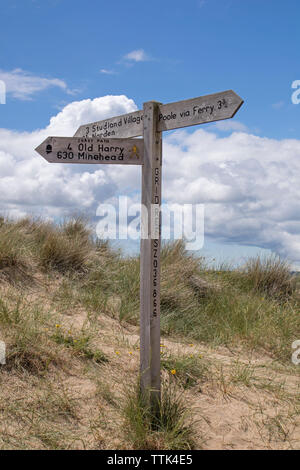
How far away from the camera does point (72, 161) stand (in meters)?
4.51

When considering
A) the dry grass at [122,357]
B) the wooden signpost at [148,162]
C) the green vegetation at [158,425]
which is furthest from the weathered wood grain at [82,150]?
the green vegetation at [158,425]

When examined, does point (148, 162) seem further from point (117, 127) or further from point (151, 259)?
point (151, 259)

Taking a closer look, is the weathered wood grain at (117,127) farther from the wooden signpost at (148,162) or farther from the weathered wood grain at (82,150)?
the weathered wood grain at (82,150)

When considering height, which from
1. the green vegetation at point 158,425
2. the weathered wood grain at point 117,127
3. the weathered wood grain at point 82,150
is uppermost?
the weathered wood grain at point 117,127

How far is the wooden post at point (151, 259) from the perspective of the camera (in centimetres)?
442

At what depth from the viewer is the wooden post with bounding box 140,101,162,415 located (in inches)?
174

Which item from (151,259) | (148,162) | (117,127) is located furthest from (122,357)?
(117,127)

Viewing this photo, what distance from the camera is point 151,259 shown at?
445 cm

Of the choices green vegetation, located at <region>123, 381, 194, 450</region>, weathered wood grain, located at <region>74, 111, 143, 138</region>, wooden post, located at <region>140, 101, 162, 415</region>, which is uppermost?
weathered wood grain, located at <region>74, 111, 143, 138</region>

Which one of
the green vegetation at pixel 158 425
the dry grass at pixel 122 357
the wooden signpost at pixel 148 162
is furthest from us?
the wooden signpost at pixel 148 162

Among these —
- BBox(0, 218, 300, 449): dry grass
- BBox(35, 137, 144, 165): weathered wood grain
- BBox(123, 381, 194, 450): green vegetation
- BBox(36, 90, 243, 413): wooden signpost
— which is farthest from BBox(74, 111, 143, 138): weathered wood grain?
BBox(123, 381, 194, 450): green vegetation

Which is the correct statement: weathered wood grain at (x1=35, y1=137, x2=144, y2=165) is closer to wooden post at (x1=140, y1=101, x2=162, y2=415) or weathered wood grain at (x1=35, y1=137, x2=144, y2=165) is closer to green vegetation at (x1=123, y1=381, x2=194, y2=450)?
wooden post at (x1=140, y1=101, x2=162, y2=415)
